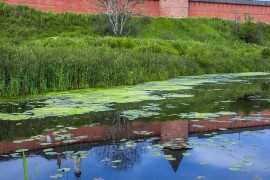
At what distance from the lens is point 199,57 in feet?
49.3

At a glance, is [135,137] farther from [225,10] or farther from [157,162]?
[225,10]

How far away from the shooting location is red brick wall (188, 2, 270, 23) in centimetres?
3459

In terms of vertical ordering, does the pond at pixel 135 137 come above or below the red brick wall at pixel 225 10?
below

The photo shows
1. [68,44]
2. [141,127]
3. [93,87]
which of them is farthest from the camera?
[68,44]

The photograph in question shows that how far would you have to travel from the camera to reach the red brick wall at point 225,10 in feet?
113

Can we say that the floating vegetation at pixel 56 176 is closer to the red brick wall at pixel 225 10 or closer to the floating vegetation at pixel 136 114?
the floating vegetation at pixel 136 114

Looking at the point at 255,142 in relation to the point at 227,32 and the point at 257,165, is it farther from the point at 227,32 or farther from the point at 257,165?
the point at 227,32

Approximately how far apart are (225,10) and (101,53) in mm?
26860

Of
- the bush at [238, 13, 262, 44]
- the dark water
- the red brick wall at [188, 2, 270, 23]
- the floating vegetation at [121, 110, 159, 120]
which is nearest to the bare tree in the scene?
the red brick wall at [188, 2, 270, 23]

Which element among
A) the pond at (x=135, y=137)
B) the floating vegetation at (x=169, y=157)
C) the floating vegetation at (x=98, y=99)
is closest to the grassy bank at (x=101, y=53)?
the floating vegetation at (x=98, y=99)

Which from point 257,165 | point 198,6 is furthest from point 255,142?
point 198,6

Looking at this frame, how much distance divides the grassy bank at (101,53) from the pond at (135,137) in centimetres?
84

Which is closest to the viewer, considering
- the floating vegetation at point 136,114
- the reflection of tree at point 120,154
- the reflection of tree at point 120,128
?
the reflection of tree at point 120,154

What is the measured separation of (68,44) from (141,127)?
12.3m
